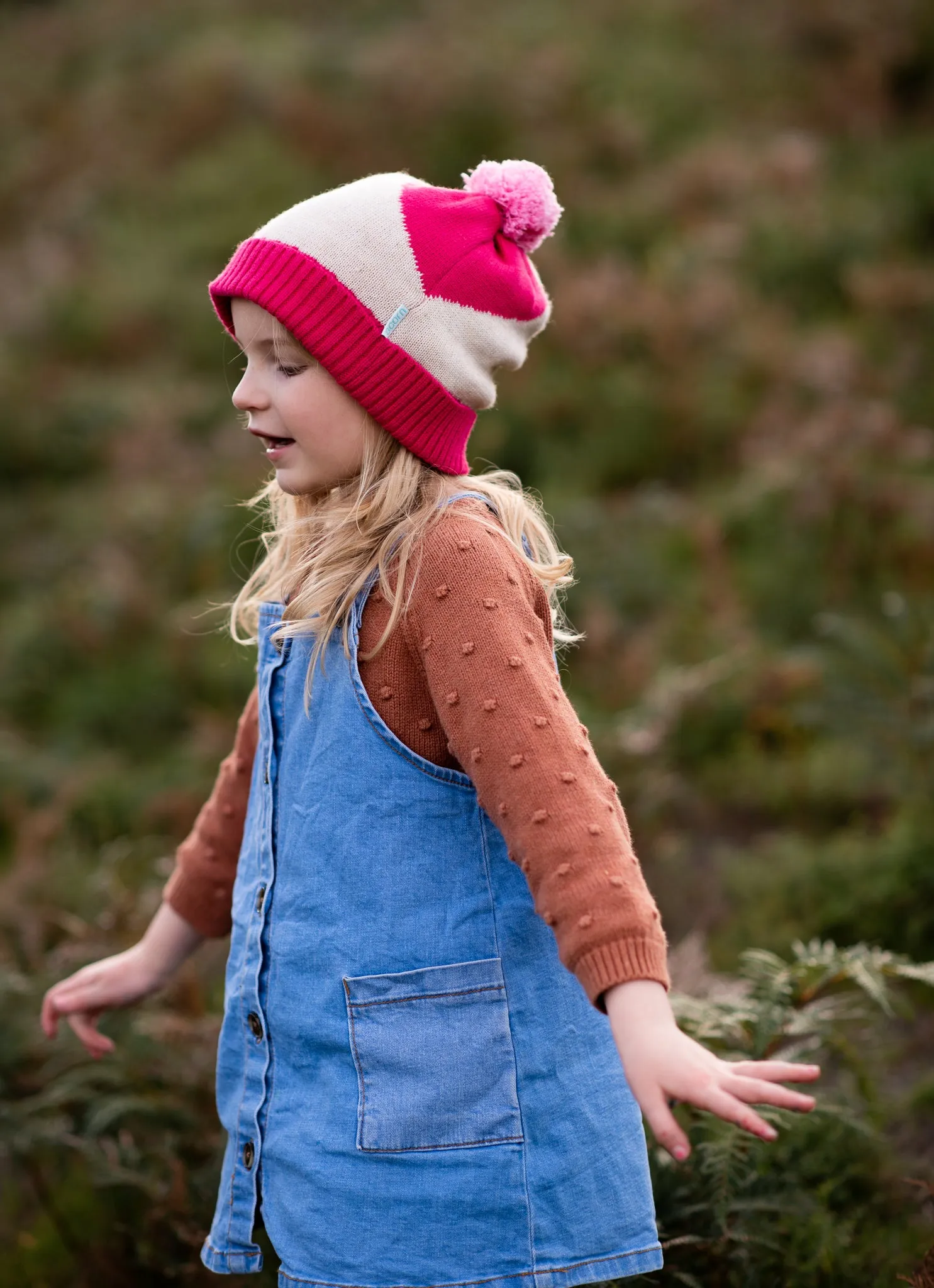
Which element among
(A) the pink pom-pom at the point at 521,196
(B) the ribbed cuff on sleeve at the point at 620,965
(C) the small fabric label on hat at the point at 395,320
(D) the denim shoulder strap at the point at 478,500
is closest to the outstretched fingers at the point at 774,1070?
(B) the ribbed cuff on sleeve at the point at 620,965

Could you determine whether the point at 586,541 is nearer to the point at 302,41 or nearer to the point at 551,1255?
the point at 551,1255

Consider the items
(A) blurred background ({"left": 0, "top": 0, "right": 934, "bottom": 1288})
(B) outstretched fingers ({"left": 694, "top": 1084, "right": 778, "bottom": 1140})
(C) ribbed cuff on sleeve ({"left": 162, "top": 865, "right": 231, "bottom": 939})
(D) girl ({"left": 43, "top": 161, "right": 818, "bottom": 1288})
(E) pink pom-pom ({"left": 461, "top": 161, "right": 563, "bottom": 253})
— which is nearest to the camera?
(B) outstretched fingers ({"left": 694, "top": 1084, "right": 778, "bottom": 1140})

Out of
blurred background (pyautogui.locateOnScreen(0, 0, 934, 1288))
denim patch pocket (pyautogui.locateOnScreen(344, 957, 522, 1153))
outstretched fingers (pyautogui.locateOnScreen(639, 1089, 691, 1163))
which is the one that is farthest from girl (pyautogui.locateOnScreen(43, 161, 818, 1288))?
blurred background (pyautogui.locateOnScreen(0, 0, 934, 1288))

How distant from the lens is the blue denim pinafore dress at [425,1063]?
1.69 meters

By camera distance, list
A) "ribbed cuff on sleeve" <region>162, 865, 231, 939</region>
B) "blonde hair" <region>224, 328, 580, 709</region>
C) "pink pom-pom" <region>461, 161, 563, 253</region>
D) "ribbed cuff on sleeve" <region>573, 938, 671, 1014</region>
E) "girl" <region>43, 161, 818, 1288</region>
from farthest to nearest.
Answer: "ribbed cuff on sleeve" <region>162, 865, 231, 939</region>, "pink pom-pom" <region>461, 161, 563, 253</region>, "blonde hair" <region>224, 328, 580, 709</region>, "girl" <region>43, 161, 818, 1288</region>, "ribbed cuff on sleeve" <region>573, 938, 671, 1014</region>

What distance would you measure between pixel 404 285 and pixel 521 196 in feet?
0.80

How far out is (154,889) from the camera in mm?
3668

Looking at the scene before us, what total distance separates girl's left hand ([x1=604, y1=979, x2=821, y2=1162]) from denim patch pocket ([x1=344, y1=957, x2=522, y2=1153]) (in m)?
0.32

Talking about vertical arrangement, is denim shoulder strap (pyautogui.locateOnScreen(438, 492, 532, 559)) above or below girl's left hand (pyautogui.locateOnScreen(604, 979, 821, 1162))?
above

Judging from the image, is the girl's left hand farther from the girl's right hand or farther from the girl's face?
the girl's right hand

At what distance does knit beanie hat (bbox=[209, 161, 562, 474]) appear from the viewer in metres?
1.80

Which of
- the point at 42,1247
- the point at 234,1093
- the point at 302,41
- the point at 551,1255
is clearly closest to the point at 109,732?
the point at 42,1247

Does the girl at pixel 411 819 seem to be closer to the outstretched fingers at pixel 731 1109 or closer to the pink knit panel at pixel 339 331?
the pink knit panel at pixel 339 331

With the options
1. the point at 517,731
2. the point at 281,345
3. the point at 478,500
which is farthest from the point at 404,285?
the point at 517,731
